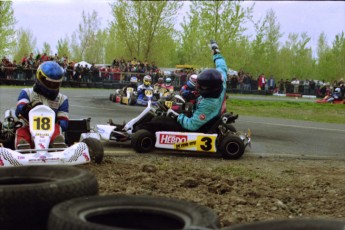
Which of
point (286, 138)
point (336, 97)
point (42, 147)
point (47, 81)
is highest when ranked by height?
point (47, 81)

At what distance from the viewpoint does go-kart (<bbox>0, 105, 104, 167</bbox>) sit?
18.9 ft

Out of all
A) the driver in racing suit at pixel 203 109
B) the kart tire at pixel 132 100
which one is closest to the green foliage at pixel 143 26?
the kart tire at pixel 132 100

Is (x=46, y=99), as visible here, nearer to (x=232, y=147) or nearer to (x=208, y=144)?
(x=208, y=144)

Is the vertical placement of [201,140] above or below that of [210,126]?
below

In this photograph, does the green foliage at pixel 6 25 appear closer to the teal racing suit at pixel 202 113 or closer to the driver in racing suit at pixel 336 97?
the driver in racing suit at pixel 336 97

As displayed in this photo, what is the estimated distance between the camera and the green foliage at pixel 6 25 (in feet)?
125

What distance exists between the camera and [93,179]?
3.54m

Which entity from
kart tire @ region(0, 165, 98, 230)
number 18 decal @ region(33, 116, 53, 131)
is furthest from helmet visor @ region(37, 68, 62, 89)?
kart tire @ region(0, 165, 98, 230)

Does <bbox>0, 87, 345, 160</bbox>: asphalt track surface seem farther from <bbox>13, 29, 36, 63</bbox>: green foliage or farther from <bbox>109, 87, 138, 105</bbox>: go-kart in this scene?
<bbox>13, 29, 36, 63</bbox>: green foliage

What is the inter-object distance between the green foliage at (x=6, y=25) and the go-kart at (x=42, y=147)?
33.2 metres

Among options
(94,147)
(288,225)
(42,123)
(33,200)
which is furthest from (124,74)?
(288,225)

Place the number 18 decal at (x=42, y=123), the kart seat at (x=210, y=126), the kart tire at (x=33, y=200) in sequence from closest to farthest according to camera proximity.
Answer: the kart tire at (x=33, y=200)
the number 18 decal at (x=42, y=123)
the kart seat at (x=210, y=126)

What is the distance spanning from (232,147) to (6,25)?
33993mm

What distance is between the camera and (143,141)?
8.09m
